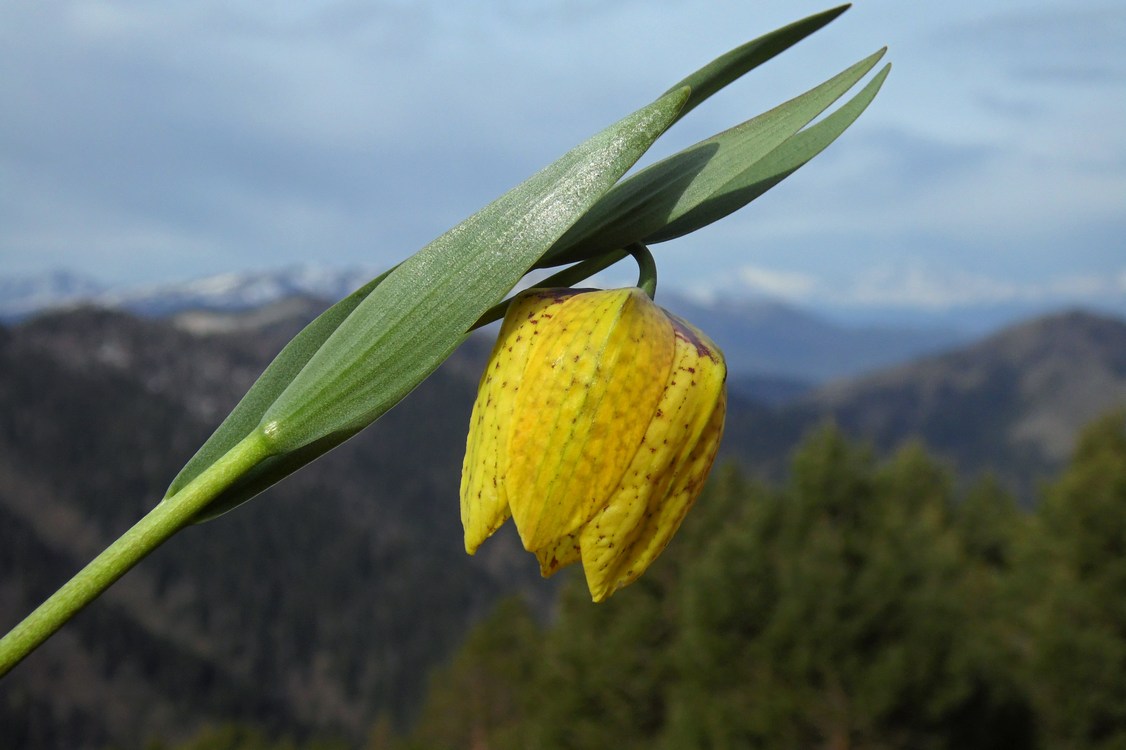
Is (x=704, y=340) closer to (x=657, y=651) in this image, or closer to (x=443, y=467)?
(x=657, y=651)

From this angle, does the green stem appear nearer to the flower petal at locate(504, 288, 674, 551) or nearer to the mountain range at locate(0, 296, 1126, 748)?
the flower petal at locate(504, 288, 674, 551)

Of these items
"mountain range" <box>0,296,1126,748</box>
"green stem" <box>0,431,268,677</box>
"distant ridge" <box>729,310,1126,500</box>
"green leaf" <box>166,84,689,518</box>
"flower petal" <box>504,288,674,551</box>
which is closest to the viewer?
"green stem" <box>0,431,268,677</box>

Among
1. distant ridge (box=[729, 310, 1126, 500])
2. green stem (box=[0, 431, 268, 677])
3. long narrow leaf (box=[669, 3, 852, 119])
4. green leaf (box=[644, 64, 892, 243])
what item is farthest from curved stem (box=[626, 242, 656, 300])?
distant ridge (box=[729, 310, 1126, 500])

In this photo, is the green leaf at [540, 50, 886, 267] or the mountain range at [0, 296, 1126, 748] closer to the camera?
the green leaf at [540, 50, 886, 267]

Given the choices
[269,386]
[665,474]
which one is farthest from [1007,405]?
[269,386]

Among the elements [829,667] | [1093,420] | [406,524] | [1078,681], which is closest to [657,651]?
[829,667]

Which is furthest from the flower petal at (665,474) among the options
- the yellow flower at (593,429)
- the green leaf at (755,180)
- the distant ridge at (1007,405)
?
the distant ridge at (1007,405)
